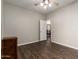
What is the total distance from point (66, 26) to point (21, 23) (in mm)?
3121

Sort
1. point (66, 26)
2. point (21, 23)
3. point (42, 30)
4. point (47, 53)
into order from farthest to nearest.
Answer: point (42, 30)
point (21, 23)
point (66, 26)
point (47, 53)

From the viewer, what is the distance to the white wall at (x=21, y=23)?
4.96m

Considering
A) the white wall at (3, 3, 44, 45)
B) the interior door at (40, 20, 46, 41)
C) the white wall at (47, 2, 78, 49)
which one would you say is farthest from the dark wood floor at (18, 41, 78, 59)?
the interior door at (40, 20, 46, 41)

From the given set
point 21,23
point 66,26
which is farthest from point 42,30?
point 66,26

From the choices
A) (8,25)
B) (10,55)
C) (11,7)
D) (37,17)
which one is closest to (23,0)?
(11,7)

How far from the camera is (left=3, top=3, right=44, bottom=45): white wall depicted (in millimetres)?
4961

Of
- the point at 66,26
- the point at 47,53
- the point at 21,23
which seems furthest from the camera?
the point at 21,23

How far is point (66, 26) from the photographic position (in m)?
5.16

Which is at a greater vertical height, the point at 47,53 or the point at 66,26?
the point at 66,26

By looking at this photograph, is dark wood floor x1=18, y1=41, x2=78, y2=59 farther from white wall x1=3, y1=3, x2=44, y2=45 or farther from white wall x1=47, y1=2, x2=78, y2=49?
white wall x1=3, y1=3, x2=44, y2=45

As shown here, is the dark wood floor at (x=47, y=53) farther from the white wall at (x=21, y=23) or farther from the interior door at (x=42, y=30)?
the interior door at (x=42, y=30)

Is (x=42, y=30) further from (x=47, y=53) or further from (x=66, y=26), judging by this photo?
(x=47, y=53)

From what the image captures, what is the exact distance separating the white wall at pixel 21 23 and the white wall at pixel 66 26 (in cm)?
158

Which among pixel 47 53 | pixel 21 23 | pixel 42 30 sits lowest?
pixel 47 53
